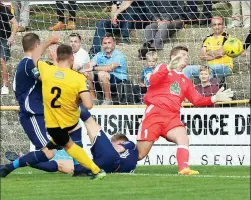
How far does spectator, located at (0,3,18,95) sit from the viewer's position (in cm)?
1673

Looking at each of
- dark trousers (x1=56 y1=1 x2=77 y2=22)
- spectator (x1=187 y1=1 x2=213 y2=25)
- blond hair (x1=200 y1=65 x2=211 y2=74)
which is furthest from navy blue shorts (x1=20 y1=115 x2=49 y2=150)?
spectator (x1=187 y1=1 x2=213 y2=25)

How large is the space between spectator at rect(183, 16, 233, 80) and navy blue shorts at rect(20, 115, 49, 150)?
15.1 ft

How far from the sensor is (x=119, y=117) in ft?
51.2

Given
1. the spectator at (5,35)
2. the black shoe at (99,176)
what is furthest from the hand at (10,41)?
the black shoe at (99,176)

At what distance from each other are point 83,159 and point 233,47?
16.0 ft

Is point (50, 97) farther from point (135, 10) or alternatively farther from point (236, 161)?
point (135, 10)

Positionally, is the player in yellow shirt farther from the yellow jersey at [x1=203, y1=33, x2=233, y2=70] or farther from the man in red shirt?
the yellow jersey at [x1=203, y1=33, x2=233, y2=70]

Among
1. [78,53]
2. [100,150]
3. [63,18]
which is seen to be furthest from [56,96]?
[63,18]

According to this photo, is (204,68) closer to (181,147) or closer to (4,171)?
(181,147)

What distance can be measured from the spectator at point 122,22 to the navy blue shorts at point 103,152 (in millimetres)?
5130

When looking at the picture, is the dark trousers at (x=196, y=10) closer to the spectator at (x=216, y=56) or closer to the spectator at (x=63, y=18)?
the spectator at (x=216, y=56)

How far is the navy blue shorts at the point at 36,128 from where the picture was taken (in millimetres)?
12164

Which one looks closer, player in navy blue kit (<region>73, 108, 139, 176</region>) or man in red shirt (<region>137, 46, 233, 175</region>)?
player in navy blue kit (<region>73, 108, 139, 176</region>)

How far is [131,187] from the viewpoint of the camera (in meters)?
10.3
